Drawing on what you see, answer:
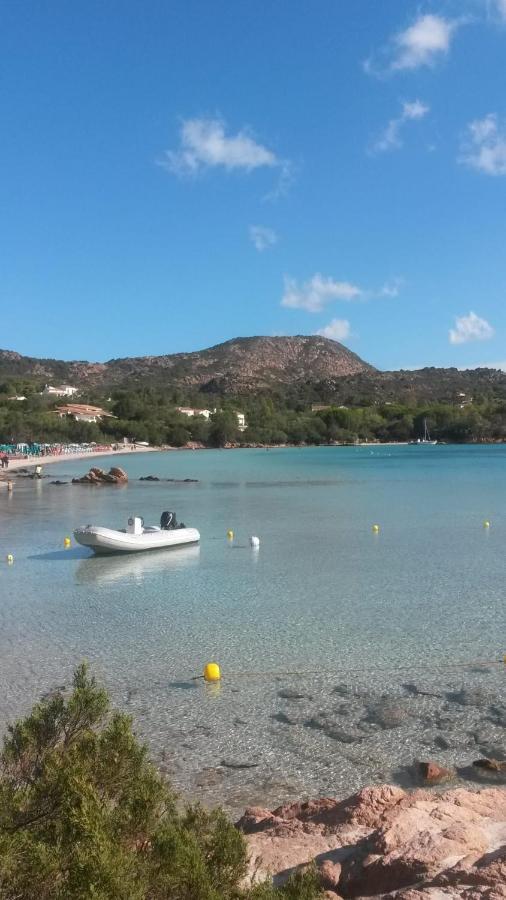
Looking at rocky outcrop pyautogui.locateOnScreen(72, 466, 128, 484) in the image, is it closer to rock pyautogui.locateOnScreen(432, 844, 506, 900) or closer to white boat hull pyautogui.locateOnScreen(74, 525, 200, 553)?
white boat hull pyautogui.locateOnScreen(74, 525, 200, 553)

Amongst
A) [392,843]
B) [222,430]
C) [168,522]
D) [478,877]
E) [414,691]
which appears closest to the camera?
[478,877]

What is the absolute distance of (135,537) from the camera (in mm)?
20297

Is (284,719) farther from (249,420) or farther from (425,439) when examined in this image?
(425,439)

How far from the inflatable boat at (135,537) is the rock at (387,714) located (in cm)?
1226

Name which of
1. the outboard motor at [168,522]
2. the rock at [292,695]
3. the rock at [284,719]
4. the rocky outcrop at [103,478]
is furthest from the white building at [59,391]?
the rock at [284,719]

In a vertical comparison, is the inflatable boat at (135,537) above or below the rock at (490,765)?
above

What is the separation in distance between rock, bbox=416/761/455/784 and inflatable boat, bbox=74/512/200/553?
1393 centimetres

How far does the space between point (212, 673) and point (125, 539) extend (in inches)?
419

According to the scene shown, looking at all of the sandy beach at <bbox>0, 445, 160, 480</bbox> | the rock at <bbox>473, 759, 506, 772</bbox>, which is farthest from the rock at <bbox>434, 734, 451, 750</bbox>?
the sandy beach at <bbox>0, 445, 160, 480</bbox>

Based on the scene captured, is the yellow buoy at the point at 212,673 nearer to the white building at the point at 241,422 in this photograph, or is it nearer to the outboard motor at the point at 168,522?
the outboard motor at the point at 168,522

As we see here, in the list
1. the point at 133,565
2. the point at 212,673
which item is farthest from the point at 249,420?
the point at 212,673

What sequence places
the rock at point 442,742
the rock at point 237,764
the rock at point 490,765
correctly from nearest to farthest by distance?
the rock at point 490,765 → the rock at point 237,764 → the rock at point 442,742

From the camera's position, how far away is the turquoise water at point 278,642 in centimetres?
761

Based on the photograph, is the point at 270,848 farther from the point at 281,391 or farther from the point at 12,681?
the point at 281,391
